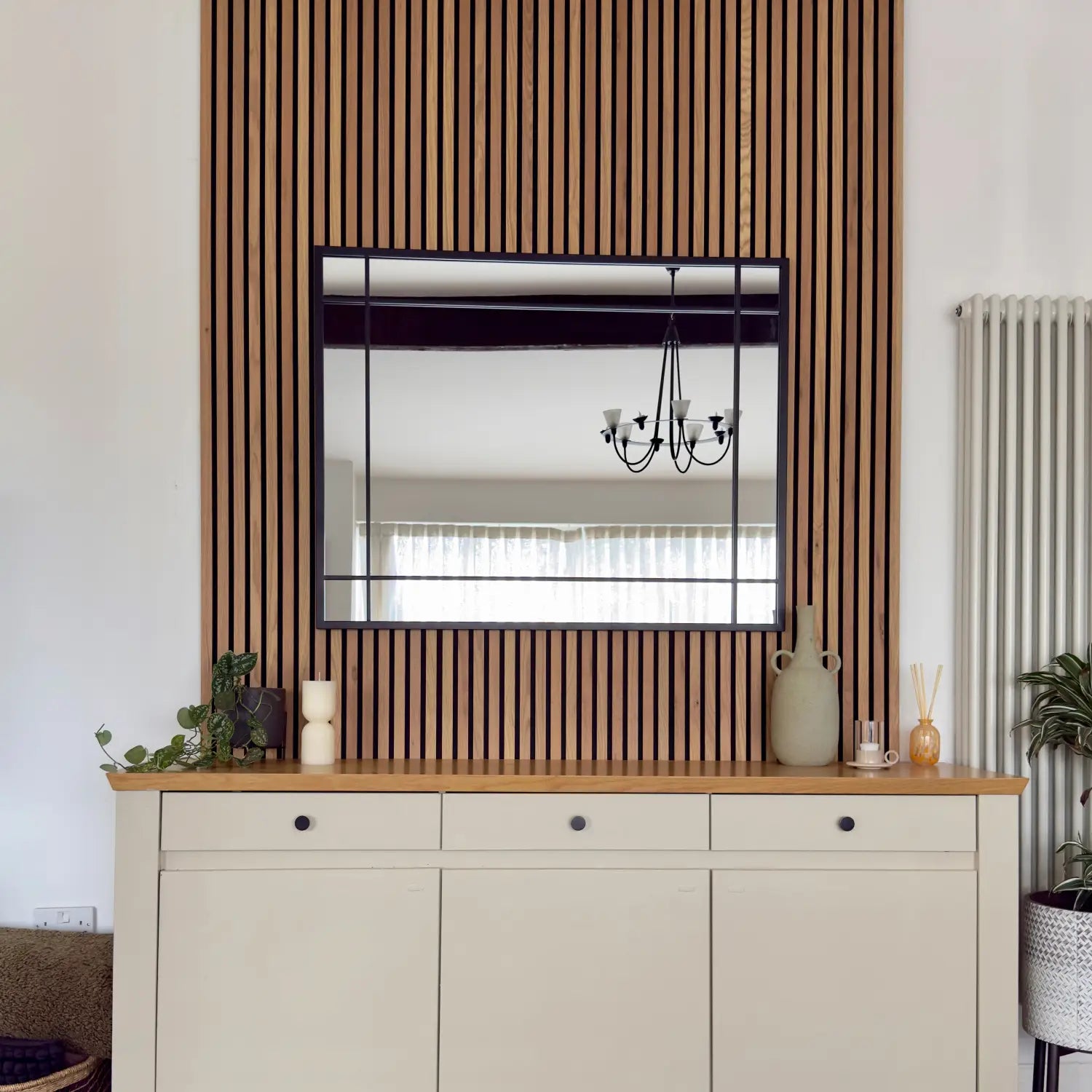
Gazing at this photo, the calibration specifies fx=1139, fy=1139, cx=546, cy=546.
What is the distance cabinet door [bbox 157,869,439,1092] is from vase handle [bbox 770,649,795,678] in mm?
1110

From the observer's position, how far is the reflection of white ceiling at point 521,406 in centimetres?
322

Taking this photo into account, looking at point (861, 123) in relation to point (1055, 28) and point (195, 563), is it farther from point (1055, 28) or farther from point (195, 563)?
point (195, 563)

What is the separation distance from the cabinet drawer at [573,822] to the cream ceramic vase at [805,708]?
41 centimetres

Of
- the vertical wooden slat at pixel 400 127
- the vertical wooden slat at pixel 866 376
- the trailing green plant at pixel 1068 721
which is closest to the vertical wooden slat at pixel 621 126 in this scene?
the vertical wooden slat at pixel 400 127

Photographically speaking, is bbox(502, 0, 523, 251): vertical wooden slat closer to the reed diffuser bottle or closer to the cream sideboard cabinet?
the cream sideboard cabinet

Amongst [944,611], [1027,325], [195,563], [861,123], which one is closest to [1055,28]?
[861,123]

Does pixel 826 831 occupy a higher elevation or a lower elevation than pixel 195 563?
lower

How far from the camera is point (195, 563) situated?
3268mm

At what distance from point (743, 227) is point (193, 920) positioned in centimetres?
239

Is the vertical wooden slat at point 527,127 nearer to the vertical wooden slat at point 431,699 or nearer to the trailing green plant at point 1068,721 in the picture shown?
the vertical wooden slat at point 431,699

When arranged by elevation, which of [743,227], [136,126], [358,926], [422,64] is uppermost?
[422,64]

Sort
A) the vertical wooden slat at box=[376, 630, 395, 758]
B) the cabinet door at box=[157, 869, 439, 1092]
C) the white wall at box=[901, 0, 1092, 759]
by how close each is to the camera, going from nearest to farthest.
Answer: the cabinet door at box=[157, 869, 439, 1092], the vertical wooden slat at box=[376, 630, 395, 758], the white wall at box=[901, 0, 1092, 759]

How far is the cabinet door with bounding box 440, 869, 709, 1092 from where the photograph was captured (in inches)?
109

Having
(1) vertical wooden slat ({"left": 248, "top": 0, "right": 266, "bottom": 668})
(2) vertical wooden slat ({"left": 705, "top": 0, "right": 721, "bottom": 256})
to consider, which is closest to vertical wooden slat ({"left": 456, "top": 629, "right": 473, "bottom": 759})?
(1) vertical wooden slat ({"left": 248, "top": 0, "right": 266, "bottom": 668})
